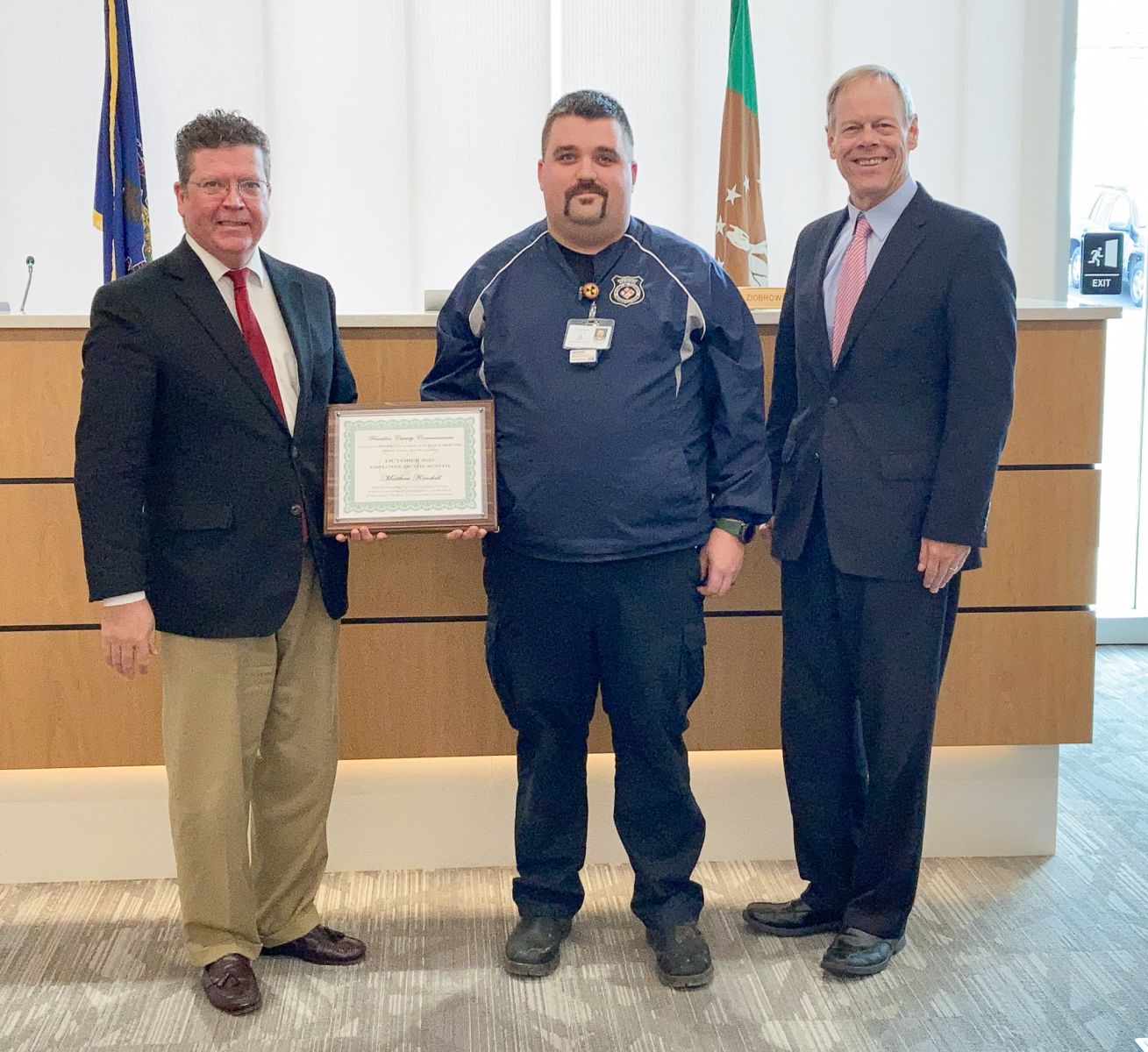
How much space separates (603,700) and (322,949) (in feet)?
2.63

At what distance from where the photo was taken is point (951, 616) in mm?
2447

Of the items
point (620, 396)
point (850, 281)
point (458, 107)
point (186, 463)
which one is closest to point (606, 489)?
point (620, 396)

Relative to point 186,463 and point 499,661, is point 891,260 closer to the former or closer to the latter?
point 499,661

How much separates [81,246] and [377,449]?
8.84ft

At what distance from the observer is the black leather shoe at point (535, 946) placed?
2441mm

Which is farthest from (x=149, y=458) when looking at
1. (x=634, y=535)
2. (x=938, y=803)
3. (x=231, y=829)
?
(x=938, y=803)

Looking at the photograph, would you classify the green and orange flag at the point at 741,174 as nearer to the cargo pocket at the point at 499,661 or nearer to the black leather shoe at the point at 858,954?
the cargo pocket at the point at 499,661

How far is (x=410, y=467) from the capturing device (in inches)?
92.0

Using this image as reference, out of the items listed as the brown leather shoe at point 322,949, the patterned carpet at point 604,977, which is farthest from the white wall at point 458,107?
the brown leather shoe at point 322,949

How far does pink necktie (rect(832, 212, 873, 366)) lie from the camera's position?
2.35 meters

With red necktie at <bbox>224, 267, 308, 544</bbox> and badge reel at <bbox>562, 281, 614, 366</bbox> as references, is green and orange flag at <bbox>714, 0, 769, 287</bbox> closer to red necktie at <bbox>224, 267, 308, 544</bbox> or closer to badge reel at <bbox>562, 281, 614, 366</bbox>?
badge reel at <bbox>562, 281, 614, 366</bbox>

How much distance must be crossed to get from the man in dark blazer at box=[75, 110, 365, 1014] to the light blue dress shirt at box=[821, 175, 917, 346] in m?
1.02

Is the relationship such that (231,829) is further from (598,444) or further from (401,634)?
(598,444)

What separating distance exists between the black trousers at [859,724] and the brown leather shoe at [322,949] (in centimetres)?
98
